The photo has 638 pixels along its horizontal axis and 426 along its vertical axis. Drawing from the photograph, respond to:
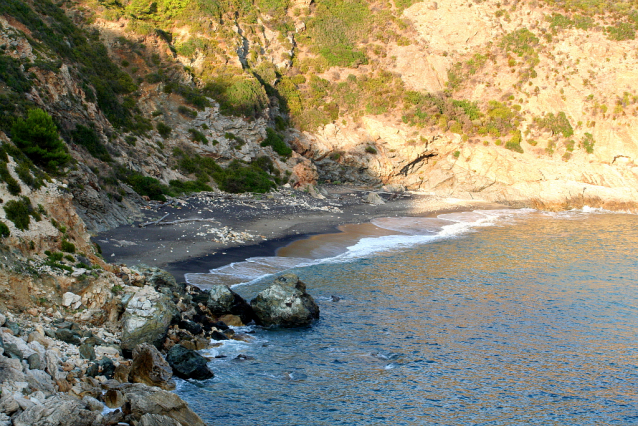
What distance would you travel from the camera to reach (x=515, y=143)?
5147 centimetres

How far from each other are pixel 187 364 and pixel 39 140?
14.2 metres

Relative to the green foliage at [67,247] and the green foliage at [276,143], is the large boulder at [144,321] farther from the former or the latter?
the green foliage at [276,143]

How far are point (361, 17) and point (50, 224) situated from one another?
56.2 meters

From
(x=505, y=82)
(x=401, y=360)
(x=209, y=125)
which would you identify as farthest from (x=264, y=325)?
(x=505, y=82)

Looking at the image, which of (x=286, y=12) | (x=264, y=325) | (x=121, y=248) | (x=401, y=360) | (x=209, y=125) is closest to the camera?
(x=401, y=360)

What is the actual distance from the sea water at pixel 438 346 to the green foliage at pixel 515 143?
979 inches

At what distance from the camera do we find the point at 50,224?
14625 mm

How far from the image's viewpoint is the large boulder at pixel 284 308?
16609 millimetres

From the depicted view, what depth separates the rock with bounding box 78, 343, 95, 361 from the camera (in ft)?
37.5

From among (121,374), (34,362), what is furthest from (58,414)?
(121,374)

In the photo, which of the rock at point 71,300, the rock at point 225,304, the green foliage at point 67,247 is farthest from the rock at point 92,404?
the rock at point 225,304

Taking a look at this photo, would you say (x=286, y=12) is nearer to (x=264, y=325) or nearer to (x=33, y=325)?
(x=264, y=325)

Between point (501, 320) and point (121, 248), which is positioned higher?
point (121, 248)

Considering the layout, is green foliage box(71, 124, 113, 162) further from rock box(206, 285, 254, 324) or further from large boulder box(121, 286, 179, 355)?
large boulder box(121, 286, 179, 355)
